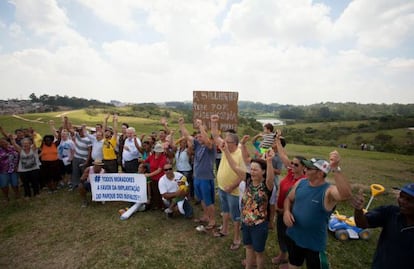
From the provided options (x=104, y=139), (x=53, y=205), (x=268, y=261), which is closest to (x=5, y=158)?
(x=53, y=205)

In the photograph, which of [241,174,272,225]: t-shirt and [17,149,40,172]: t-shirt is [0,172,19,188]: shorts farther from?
[241,174,272,225]: t-shirt

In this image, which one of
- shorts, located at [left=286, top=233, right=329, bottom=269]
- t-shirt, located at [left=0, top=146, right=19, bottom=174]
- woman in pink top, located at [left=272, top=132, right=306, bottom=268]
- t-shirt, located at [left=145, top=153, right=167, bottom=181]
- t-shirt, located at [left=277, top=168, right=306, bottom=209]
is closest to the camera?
shorts, located at [left=286, top=233, right=329, bottom=269]

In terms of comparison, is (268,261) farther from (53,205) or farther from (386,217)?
(53,205)

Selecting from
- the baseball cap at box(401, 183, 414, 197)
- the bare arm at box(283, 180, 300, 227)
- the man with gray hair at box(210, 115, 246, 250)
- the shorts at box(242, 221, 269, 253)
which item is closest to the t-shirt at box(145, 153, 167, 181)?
the man with gray hair at box(210, 115, 246, 250)

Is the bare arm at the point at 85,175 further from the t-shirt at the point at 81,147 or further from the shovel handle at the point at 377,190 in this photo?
the shovel handle at the point at 377,190

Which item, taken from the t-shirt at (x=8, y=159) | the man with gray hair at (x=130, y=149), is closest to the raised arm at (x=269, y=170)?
the man with gray hair at (x=130, y=149)

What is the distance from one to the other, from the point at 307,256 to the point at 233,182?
1791mm

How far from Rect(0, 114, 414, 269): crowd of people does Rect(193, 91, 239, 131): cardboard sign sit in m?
0.67

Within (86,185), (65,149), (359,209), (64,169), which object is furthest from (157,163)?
(359,209)

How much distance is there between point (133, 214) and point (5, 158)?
422 cm

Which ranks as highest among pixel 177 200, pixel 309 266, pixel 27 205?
pixel 309 266

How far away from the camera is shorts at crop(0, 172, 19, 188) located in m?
6.94

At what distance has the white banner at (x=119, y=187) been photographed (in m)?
6.62

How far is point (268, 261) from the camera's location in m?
4.51
